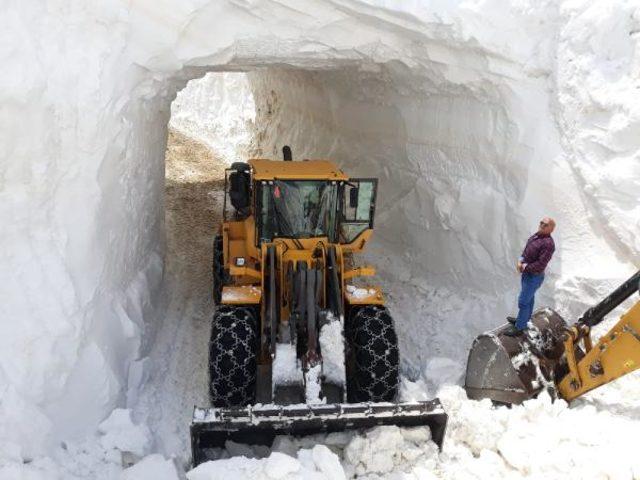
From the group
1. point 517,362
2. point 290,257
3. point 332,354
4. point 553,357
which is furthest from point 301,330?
point 553,357

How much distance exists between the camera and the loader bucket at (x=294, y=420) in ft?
15.0

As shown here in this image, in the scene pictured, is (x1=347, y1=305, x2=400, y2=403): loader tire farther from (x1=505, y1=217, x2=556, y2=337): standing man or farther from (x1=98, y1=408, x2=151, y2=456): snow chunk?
(x1=98, y1=408, x2=151, y2=456): snow chunk

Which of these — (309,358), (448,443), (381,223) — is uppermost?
(381,223)

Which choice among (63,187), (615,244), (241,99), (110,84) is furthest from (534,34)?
(241,99)

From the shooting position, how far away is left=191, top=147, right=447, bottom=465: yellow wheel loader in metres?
4.72

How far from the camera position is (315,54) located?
7742mm

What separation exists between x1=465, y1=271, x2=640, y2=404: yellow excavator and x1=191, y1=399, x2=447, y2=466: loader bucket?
3.44ft

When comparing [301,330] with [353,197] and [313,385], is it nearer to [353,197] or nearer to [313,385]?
[313,385]

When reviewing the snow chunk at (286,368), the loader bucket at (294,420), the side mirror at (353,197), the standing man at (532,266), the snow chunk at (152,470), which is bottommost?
the snow chunk at (152,470)

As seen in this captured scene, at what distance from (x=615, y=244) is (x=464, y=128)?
2695 millimetres

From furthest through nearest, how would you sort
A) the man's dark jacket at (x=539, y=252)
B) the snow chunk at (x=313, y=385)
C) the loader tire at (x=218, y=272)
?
the loader tire at (x=218, y=272), the man's dark jacket at (x=539, y=252), the snow chunk at (x=313, y=385)

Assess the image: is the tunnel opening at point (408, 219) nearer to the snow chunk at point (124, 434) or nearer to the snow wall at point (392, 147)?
the snow wall at point (392, 147)

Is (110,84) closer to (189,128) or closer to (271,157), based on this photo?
(271,157)

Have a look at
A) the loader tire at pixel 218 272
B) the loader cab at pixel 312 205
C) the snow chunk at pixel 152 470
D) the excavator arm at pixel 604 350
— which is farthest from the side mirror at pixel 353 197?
the snow chunk at pixel 152 470
